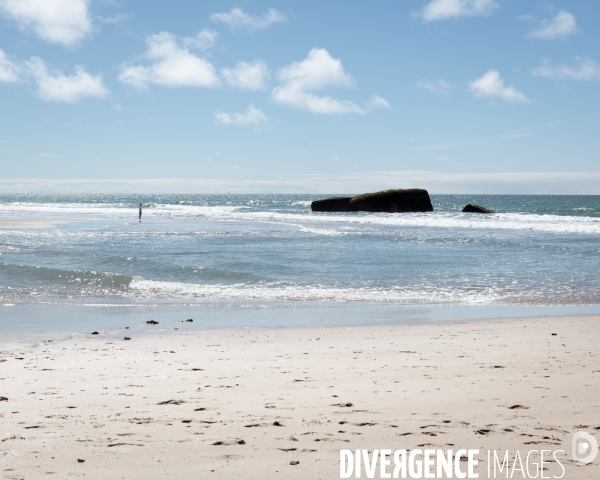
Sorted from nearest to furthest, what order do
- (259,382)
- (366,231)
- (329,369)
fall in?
(259,382) < (329,369) < (366,231)

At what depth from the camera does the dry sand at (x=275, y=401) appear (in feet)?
12.7

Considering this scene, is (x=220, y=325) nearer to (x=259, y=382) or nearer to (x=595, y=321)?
(x=259, y=382)

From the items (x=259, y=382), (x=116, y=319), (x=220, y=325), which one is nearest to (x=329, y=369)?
(x=259, y=382)

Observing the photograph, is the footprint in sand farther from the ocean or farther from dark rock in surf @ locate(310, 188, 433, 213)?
dark rock in surf @ locate(310, 188, 433, 213)

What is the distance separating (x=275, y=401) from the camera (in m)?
5.11

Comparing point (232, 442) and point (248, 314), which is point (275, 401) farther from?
point (248, 314)

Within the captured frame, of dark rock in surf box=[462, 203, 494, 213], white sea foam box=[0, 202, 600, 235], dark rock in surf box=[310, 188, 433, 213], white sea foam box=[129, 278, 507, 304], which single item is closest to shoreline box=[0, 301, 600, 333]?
white sea foam box=[129, 278, 507, 304]

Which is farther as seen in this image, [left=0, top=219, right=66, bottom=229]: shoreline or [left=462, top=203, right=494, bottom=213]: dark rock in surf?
[left=462, top=203, right=494, bottom=213]: dark rock in surf

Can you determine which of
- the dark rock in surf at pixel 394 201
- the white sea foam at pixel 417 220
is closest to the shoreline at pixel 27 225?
the white sea foam at pixel 417 220

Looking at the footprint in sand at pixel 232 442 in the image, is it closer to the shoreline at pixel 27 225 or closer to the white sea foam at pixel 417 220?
the white sea foam at pixel 417 220

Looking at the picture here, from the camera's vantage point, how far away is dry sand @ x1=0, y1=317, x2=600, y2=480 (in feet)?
12.7

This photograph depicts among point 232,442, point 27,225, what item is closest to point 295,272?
point 232,442

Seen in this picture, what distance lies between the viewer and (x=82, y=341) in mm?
8234

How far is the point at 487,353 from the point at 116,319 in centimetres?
646
